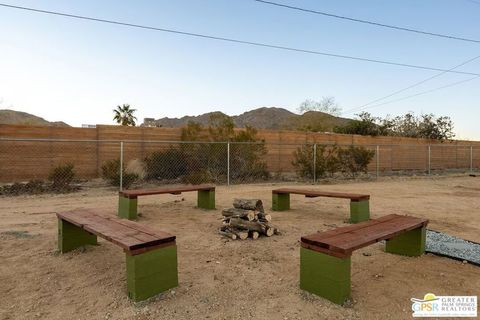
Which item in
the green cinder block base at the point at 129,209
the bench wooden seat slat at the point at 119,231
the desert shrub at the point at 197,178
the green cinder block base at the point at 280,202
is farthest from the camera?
the desert shrub at the point at 197,178

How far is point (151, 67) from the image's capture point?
12.0 meters

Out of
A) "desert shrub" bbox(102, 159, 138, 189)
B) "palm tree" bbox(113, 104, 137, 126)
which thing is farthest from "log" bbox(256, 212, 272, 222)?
"palm tree" bbox(113, 104, 137, 126)

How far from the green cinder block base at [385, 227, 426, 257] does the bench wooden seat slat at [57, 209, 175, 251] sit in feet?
8.87

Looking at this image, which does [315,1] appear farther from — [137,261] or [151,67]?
[137,261]

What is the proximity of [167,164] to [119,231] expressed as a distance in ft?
30.4

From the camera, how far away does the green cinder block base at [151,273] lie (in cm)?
251

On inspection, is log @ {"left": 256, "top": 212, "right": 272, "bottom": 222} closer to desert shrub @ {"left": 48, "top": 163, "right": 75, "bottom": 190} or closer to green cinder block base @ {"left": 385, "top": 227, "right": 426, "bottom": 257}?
green cinder block base @ {"left": 385, "top": 227, "right": 426, "bottom": 257}

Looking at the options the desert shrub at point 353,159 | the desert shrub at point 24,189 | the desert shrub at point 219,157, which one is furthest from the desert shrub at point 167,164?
the desert shrub at point 353,159

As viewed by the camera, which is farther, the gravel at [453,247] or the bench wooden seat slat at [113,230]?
the gravel at [453,247]

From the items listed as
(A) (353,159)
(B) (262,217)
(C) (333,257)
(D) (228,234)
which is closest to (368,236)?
(C) (333,257)

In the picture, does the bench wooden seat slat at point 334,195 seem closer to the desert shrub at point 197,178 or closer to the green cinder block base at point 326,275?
the green cinder block base at point 326,275

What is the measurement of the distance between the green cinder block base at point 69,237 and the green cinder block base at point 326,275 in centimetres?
271

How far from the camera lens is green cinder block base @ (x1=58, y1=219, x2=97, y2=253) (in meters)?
3.72

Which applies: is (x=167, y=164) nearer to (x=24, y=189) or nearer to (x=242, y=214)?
(x=24, y=189)
